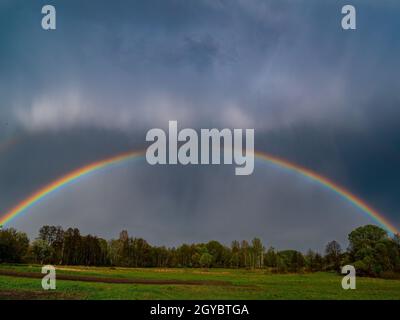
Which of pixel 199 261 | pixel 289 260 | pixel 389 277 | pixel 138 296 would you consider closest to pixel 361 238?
pixel 389 277

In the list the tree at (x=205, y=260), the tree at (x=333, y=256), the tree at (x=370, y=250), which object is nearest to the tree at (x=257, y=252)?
the tree at (x=205, y=260)

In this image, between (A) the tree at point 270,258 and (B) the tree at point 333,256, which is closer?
(B) the tree at point 333,256

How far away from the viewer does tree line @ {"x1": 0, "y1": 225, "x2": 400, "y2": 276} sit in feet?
316

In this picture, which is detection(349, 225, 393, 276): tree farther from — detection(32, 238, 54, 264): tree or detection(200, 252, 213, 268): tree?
detection(32, 238, 54, 264): tree

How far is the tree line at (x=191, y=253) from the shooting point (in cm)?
9644

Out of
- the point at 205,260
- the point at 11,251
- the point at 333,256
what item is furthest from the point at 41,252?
the point at 333,256

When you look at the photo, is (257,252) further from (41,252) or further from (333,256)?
(41,252)

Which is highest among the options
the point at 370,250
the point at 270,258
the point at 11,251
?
the point at 370,250

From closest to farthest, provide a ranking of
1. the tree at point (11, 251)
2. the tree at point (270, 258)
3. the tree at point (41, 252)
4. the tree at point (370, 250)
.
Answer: the tree at point (370, 250) < the tree at point (11, 251) < the tree at point (41, 252) < the tree at point (270, 258)

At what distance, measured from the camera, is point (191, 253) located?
175 m

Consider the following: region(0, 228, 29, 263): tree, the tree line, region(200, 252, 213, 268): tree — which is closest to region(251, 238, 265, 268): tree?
the tree line

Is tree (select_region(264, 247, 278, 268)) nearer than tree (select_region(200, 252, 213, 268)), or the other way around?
tree (select_region(200, 252, 213, 268))

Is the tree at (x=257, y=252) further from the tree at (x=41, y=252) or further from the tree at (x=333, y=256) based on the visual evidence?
the tree at (x=41, y=252)
